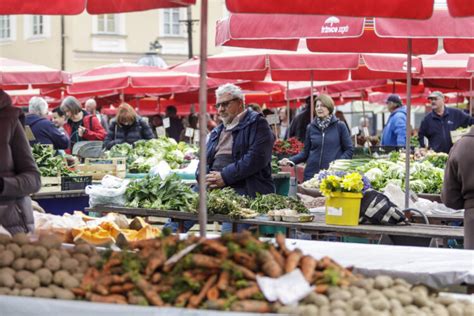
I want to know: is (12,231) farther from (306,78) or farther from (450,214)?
(306,78)

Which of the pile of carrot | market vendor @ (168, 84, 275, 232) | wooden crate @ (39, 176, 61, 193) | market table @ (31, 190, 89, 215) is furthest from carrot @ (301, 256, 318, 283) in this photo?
wooden crate @ (39, 176, 61, 193)

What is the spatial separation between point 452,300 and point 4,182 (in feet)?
8.67

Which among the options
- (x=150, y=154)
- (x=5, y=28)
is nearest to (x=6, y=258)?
(x=150, y=154)

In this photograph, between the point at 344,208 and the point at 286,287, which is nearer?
the point at 286,287

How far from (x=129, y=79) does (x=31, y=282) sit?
47.1 ft

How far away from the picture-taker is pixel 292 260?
15.3 ft

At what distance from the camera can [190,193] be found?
910 centimetres

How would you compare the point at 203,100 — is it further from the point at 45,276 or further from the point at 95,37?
the point at 95,37

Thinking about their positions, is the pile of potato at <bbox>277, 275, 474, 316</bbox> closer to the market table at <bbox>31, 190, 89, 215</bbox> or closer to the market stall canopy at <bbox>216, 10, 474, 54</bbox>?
the market stall canopy at <bbox>216, 10, 474, 54</bbox>

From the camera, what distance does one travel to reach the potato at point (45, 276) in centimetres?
482

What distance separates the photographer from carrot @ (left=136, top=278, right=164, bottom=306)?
4443 millimetres

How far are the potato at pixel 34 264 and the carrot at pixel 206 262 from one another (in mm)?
818

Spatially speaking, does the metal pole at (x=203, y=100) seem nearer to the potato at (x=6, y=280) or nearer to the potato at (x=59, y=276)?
the potato at (x=59, y=276)

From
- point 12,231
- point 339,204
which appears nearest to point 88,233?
point 12,231
